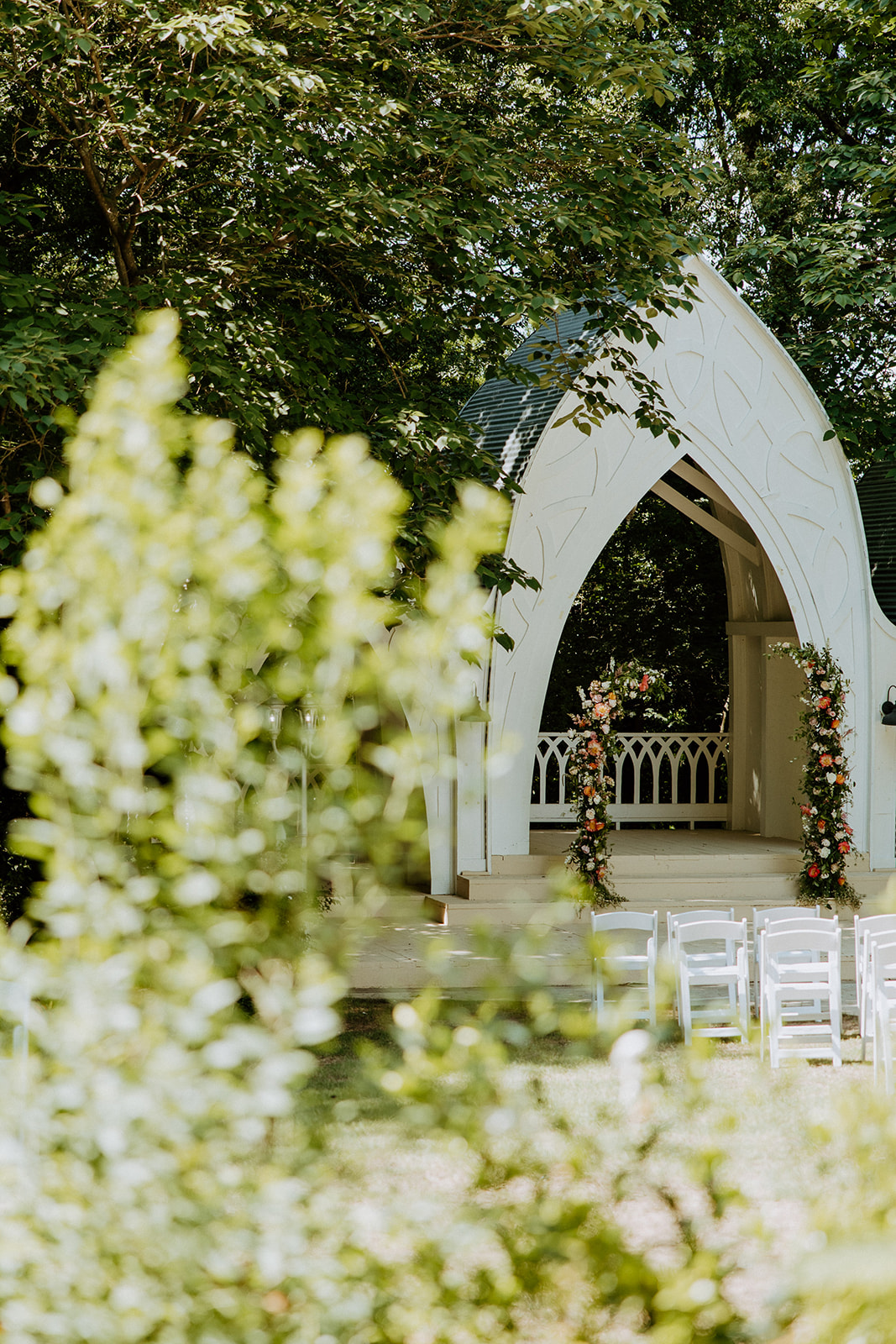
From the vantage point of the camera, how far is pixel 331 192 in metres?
8.09

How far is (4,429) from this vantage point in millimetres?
8719

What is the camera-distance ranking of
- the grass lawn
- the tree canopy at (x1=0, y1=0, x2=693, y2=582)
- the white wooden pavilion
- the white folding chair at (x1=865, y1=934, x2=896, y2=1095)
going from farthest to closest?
the white wooden pavilion, the tree canopy at (x1=0, y1=0, x2=693, y2=582), the white folding chair at (x1=865, y1=934, x2=896, y2=1095), the grass lawn

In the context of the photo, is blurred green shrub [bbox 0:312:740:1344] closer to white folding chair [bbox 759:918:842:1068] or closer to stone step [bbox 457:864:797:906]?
white folding chair [bbox 759:918:842:1068]

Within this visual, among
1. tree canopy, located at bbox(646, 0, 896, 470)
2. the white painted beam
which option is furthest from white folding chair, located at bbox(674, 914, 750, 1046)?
tree canopy, located at bbox(646, 0, 896, 470)

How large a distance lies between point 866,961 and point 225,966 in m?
7.29

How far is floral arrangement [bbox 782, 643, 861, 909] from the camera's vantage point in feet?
44.5

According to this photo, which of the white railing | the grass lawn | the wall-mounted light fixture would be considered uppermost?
the wall-mounted light fixture

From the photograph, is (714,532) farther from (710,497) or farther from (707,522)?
(710,497)

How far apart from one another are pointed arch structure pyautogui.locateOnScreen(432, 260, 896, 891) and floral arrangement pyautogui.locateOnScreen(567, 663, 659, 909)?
1.85 ft

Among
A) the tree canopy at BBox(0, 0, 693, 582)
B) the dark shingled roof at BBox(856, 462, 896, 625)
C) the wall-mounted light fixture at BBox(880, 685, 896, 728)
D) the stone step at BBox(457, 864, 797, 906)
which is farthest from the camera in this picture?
the dark shingled roof at BBox(856, 462, 896, 625)

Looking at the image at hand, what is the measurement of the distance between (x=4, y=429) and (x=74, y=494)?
6859 millimetres

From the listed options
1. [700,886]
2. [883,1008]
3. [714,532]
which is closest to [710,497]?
[714,532]

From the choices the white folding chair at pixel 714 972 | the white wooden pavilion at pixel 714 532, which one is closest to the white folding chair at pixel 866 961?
the white folding chair at pixel 714 972

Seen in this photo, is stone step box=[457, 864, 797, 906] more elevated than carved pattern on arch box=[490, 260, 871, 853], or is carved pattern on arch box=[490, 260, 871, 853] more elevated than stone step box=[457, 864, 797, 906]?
carved pattern on arch box=[490, 260, 871, 853]
